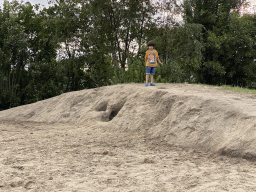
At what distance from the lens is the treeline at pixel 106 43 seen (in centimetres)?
1878

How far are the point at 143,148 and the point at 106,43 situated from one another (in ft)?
46.9

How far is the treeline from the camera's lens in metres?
18.8

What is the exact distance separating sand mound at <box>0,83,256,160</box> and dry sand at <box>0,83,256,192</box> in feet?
0.08

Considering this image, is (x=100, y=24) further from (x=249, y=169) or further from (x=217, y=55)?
(x=249, y=169)

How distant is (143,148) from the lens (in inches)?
239

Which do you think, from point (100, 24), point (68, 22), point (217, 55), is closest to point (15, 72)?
point (68, 22)

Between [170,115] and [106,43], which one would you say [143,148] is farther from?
[106,43]

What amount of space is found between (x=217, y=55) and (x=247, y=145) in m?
17.6

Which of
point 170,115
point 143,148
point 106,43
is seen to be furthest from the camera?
point 106,43

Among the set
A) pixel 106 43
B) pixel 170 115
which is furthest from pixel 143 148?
pixel 106 43

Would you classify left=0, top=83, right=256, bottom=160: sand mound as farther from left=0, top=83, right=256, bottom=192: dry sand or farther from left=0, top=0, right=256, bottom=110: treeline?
left=0, top=0, right=256, bottom=110: treeline

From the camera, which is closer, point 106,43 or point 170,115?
point 170,115

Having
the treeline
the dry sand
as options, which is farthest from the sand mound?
the treeline

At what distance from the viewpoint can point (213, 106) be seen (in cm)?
644
